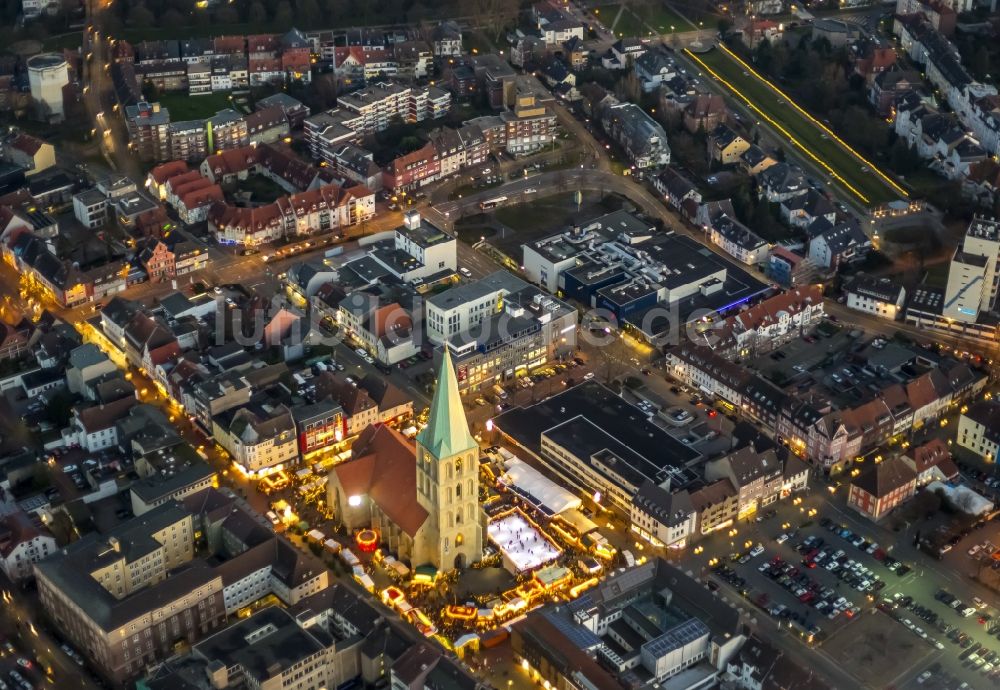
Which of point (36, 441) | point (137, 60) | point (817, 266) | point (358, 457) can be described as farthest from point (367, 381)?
point (137, 60)

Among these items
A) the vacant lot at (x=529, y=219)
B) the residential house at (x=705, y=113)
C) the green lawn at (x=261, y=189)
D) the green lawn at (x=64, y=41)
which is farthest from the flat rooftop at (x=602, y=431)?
the green lawn at (x=64, y=41)

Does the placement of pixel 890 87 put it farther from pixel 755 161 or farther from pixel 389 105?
pixel 389 105

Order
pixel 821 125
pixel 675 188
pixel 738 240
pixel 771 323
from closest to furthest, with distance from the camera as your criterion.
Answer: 1. pixel 771 323
2. pixel 738 240
3. pixel 675 188
4. pixel 821 125

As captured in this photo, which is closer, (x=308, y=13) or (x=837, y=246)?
(x=837, y=246)

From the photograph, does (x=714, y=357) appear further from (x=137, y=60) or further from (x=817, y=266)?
(x=137, y=60)

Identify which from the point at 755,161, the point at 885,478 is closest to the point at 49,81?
the point at 755,161
